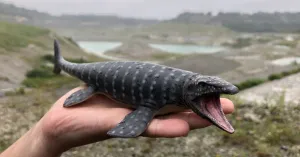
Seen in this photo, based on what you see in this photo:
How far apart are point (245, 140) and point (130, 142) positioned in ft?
11.3

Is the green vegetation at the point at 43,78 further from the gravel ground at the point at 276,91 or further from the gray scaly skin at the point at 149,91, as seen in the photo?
the gray scaly skin at the point at 149,91

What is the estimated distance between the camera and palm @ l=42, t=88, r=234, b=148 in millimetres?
4113

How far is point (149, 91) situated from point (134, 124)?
64 cm

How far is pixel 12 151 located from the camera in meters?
4.92

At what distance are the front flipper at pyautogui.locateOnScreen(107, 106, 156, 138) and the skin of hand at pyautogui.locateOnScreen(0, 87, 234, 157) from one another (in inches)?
3.3

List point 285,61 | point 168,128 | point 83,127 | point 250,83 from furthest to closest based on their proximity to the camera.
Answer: point 285,61 < point 250,83 < point 83,127 < point 168,128

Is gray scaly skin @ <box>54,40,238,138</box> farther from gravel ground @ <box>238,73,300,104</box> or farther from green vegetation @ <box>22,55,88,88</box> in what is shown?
green vegetation @ <box>22,55,88,88</box>

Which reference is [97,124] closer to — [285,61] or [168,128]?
[168,128]

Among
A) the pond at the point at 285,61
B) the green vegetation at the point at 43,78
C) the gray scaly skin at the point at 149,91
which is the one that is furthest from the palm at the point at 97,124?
the pond at the point at 285,61

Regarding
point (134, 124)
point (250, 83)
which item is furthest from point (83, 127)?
point (250, 83)

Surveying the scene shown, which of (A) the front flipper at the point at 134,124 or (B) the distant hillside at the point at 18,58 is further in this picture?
(B) the distant hillside at the point at 18,58

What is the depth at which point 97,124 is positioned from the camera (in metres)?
4.27

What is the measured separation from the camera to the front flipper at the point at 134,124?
4.21 metres

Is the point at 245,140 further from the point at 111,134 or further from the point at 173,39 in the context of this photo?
the point at 173,39
